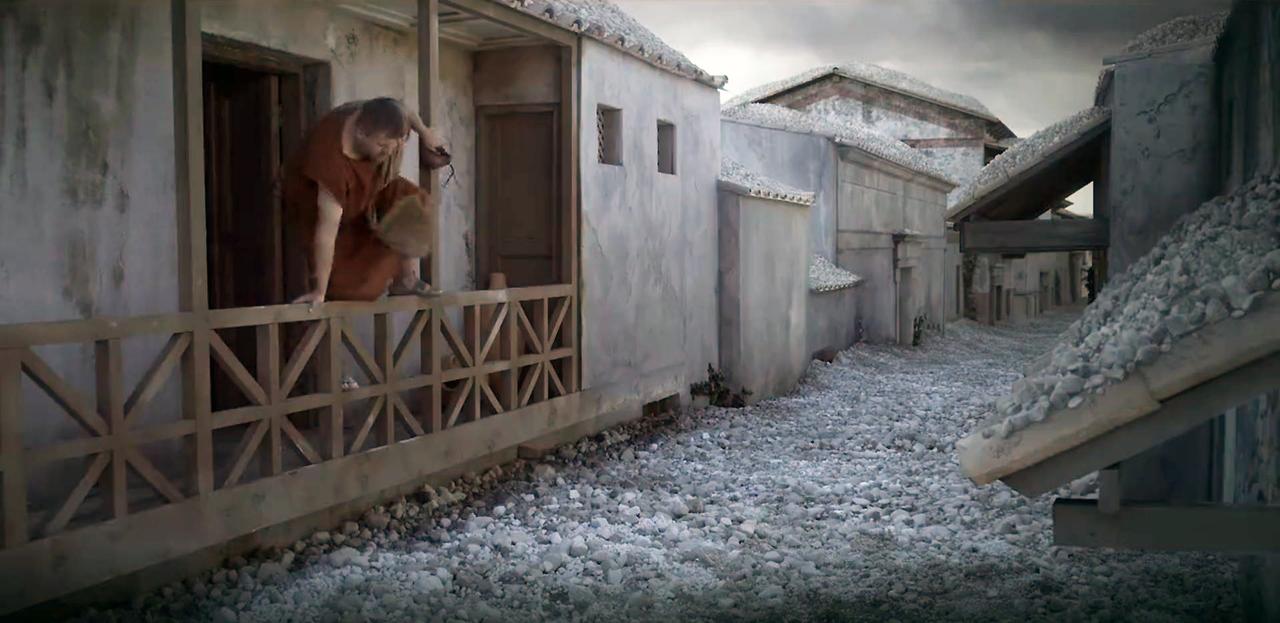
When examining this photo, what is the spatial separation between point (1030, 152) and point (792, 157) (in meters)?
8.79

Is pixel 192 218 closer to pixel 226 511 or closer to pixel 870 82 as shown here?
pixel 226 511

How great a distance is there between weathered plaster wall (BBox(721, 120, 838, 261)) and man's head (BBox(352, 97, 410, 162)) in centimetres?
1214

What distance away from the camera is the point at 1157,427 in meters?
2.83

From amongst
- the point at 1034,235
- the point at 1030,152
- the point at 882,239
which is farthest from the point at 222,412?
the point at 882,239

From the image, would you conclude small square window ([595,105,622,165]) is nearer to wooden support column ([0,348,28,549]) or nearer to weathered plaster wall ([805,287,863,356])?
wooden support column ([0,348,28,549])

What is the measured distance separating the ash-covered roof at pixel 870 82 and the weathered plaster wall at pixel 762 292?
1341 cm

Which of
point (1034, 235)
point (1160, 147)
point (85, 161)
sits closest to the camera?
point (85, 161)

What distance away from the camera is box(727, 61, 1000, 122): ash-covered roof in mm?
26672

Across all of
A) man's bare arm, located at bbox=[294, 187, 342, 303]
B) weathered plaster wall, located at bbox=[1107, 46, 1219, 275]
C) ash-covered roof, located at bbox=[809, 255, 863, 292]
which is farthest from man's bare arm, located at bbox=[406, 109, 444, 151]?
ash-covered roof, located at bbox=[809, 255, 863, 292]

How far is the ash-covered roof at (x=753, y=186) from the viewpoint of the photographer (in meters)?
11.5

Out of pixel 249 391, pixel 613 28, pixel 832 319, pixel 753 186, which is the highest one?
pixel 613 28

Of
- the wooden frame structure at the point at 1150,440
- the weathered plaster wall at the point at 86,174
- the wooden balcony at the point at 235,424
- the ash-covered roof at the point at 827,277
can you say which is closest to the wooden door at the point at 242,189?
the wooden balcony at the point at 235,424

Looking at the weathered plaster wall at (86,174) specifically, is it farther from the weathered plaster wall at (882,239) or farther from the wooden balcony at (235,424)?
the weathered plaster wall at (882,239)

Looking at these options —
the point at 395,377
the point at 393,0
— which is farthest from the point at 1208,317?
the point at 393,0
